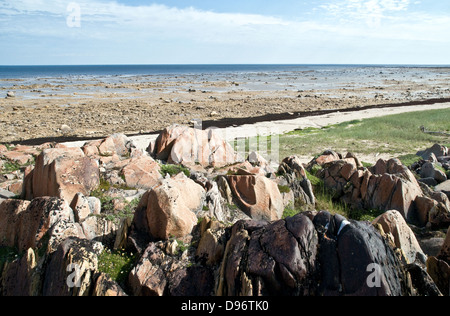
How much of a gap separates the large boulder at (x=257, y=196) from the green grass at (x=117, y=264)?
544 centimetres

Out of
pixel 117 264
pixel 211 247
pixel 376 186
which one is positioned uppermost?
pixel 211 247

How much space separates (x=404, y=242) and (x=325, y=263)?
5.81 metres

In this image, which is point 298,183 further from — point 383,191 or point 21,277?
point 21,277

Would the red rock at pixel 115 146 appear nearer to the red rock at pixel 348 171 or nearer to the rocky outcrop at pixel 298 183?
the rocky outcrop at pixel 298 183

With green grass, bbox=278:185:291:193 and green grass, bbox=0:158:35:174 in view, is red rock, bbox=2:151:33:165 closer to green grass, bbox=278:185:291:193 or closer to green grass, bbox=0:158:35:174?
green grass, bbox=0:158:35:174

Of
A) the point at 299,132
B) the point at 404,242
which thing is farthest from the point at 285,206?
the point at 299,132

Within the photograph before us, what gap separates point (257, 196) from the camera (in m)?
13.7

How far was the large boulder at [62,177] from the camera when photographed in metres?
11.7

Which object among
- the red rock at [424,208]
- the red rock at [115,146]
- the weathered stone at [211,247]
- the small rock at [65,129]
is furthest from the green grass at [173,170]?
the small rock at [65,129]

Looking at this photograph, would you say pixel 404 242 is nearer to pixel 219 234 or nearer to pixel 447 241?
pixel 447 241

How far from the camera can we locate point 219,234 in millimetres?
9172

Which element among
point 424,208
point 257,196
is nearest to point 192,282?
point 257,196

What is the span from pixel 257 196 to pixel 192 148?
21.2 feet

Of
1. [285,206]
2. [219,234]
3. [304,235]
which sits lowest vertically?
[285,206]
